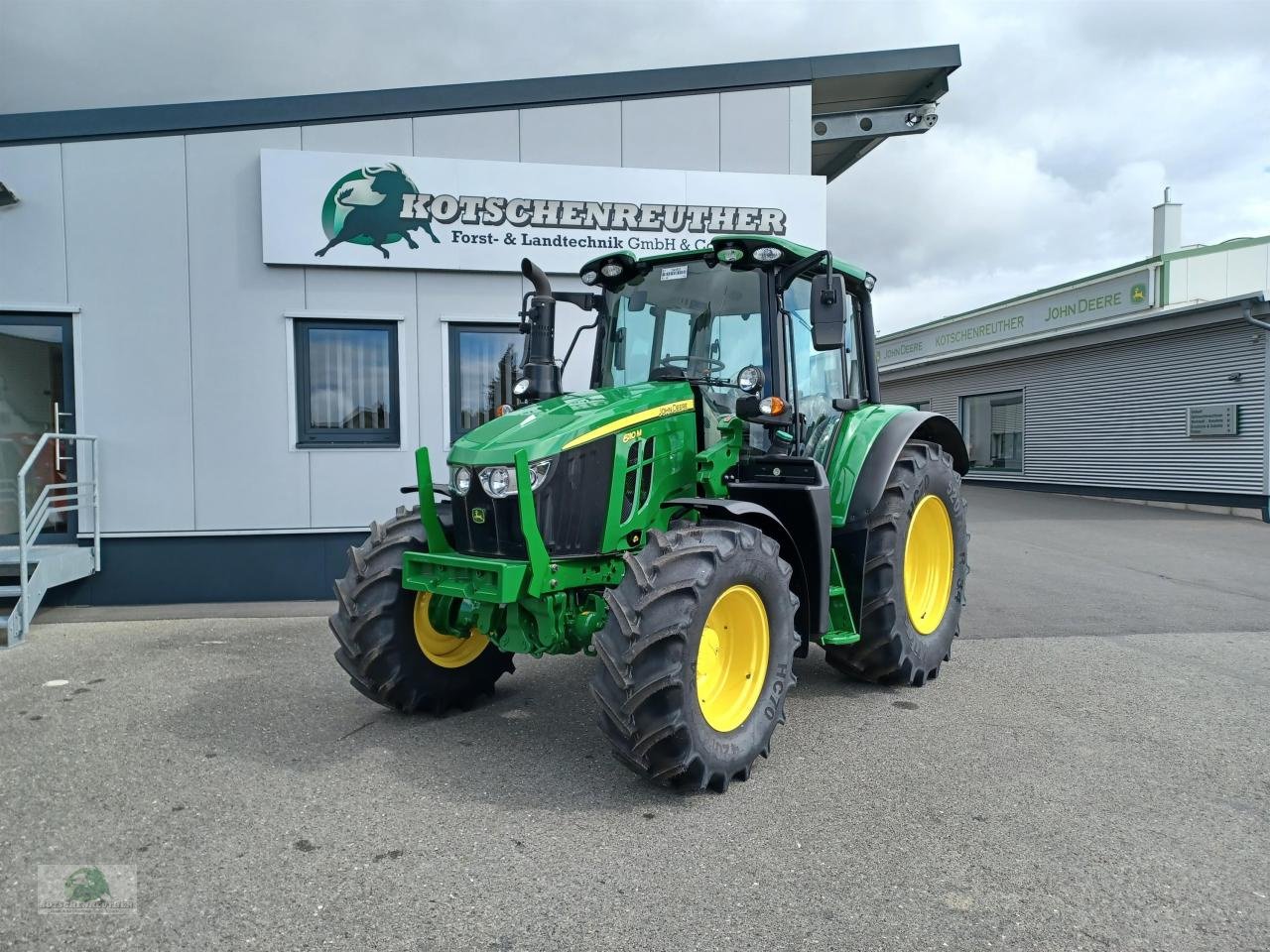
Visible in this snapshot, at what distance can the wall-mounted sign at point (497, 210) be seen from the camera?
26.3ft

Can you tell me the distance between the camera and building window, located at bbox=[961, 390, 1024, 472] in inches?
770

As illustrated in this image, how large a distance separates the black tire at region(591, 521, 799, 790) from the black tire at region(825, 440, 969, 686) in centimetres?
142

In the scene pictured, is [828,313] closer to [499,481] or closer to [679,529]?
[679,529]

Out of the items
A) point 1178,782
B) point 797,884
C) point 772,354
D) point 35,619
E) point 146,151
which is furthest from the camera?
point 146,151

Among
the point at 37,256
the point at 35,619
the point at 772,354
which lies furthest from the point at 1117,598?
the point at 37,256

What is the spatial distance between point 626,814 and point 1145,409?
1577 cm

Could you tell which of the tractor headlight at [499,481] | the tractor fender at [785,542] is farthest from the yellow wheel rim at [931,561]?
the tractor headlight at [499,481]

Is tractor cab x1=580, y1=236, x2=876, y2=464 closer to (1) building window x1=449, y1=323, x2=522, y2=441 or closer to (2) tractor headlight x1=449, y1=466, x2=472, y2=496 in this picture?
(2) tractor headlight x1=449, y1=466, x2=472, y2=496

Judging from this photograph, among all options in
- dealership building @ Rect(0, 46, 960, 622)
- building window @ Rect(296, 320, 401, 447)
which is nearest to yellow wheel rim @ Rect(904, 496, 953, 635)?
dealership building @ Rect(0, 46, 960, 622)

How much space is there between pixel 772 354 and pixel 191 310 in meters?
6.12

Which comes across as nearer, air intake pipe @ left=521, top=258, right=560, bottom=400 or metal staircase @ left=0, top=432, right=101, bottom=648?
air intake pipe @ left=521, top=258, right=560, bottom=400

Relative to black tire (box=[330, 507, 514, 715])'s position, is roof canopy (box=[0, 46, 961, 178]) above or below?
above

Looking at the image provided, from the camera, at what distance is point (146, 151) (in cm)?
793

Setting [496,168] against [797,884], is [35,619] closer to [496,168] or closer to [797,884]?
[496,168]
